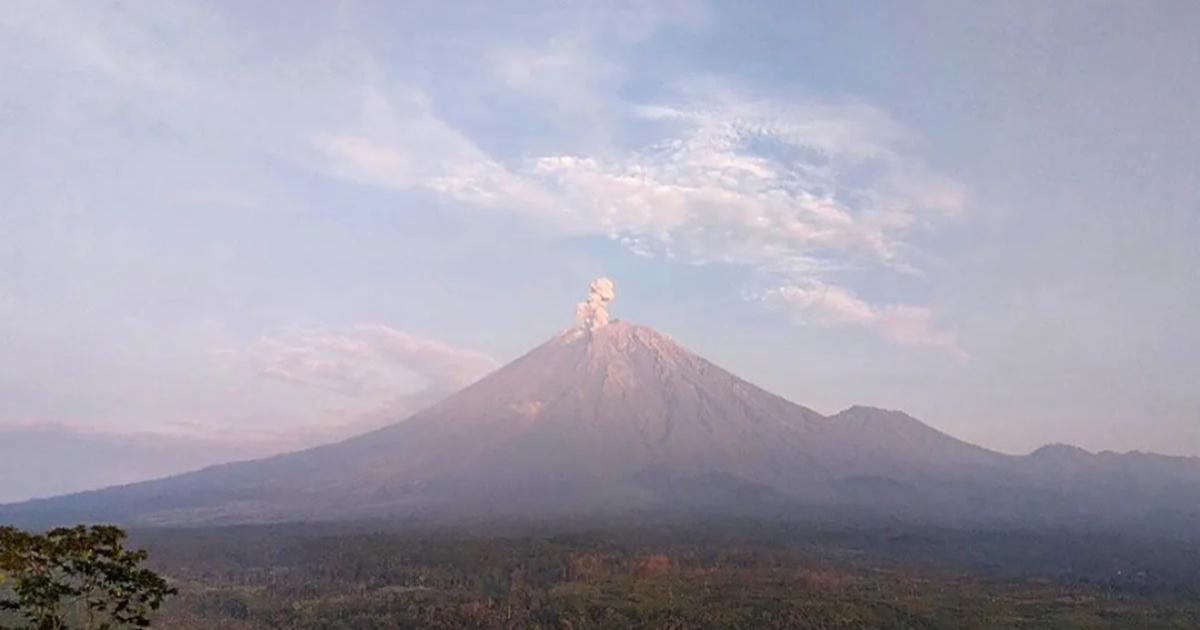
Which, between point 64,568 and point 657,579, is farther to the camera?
point 657,579

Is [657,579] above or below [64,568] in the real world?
A: below

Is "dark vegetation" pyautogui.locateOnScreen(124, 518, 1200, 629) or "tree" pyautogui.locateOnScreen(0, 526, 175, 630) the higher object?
"tree" pyautogui.locateOnScreen(0, 526, 175, 630)

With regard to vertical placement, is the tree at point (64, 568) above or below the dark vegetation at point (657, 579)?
above

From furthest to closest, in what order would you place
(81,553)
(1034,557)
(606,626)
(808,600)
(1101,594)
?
1. (1034,557)
2. (1101,594)
3. (808,600)
4. (606,626)
5. (81,553)

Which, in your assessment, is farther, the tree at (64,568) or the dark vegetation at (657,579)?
the dark vegetation at (657,579)

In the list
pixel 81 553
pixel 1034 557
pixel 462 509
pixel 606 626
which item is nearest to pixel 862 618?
pixel 606 626

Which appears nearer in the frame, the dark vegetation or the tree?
the tree

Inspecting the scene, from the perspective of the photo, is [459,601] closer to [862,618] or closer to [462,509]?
[862,618]

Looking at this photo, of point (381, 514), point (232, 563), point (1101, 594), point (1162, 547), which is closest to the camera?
point (1101, 594)
